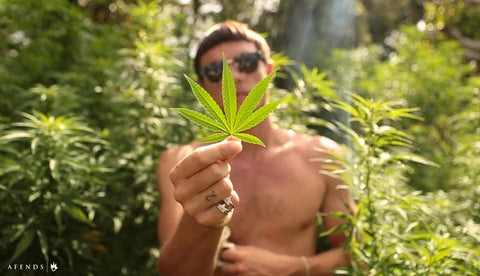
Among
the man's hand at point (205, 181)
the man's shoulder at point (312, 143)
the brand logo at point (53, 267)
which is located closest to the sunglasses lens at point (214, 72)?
the man's shoulder at point (312, 143)

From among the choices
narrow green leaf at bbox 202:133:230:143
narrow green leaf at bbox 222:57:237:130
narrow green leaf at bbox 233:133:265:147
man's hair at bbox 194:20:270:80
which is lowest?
man's hair at bbox 194:20:270:80

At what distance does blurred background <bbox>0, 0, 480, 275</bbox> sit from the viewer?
1812mm

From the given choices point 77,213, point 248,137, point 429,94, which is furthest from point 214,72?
point 429,94

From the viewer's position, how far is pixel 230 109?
3.00 ft

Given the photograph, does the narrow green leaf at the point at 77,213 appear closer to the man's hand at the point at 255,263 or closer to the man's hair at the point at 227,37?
the man's hand at the point at 255,263

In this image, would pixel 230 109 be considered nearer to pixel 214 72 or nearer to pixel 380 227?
pixel 380 227

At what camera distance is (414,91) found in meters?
4.33

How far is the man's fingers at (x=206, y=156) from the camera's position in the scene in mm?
1036

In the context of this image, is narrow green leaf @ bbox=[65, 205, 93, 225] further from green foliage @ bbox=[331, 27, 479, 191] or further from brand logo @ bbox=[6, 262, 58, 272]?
green foliage @ bbox=[331, 27, 479, 191]

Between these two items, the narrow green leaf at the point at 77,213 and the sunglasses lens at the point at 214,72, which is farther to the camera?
the sunglasses lens at the point at 214,72

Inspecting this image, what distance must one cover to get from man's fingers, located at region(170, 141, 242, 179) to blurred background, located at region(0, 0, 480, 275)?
657 millimetres

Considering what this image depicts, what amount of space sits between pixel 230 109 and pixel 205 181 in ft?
0.93

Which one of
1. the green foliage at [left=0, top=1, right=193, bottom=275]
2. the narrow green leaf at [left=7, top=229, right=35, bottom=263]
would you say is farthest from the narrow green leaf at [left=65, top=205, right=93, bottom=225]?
the narrow green leaf at [left=7, top=229, right=35, bottom=263]

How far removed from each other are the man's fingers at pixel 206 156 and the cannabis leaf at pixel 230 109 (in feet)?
0.26
